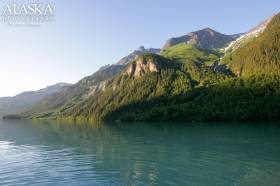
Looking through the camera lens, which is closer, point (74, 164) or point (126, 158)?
point (74, 164)

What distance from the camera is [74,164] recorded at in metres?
59.1

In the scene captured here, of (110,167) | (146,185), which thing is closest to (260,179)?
(146,185)

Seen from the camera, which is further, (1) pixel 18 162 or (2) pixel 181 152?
(2) pixel 181 152

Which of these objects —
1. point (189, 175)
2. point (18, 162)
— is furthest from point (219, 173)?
point (18, 162)

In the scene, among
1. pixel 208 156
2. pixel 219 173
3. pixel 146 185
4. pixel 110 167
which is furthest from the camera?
pixel 208 156

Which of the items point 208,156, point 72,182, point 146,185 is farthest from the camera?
point 208,156

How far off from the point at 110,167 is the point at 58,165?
10.3 metres

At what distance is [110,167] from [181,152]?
21.3m

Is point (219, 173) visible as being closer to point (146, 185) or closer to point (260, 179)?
point (260, 179)

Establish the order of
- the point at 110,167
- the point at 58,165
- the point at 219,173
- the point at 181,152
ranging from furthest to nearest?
the point at 181,152, the point at 58,165, the point at 110,167, the point at 219,173

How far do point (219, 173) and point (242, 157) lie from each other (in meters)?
16.0

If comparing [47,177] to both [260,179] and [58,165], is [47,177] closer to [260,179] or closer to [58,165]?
[58,165]

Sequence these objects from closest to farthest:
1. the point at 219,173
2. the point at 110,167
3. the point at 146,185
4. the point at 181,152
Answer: the point at 146,185
the point at 219,173
the point at 110,167
the point at 181,152

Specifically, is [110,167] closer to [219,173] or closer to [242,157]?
[219,173]
